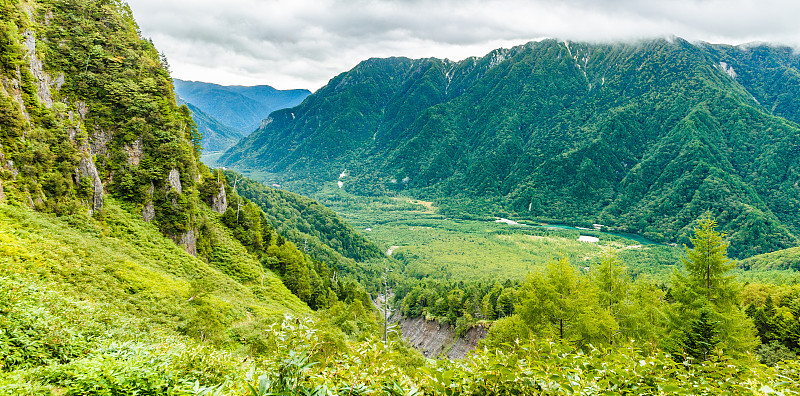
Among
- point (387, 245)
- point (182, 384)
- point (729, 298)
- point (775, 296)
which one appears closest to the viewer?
point (182, 384)

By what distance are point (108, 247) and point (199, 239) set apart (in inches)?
470

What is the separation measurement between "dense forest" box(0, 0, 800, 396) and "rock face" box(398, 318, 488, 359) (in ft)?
72.0

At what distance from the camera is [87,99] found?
31656 millimetres

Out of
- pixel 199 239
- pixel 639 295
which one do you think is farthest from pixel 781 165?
pixel 199 239

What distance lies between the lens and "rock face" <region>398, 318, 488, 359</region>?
181ft

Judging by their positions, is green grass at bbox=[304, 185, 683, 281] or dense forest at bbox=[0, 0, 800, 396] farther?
green grass at bbox=[304, 185, 683, 281]

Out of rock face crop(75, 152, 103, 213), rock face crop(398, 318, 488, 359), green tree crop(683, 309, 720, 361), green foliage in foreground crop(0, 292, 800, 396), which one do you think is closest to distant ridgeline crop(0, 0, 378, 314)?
rock face crop(75, 152, 103, 213)

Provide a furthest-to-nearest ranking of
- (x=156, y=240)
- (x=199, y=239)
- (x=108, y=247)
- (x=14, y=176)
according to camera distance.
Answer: (x=199, y=239) → (x=156, y=240) → (x=108, y=247) → (x=14, y=176)

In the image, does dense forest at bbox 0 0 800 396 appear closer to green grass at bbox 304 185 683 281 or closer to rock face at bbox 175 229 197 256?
rock face at bbox 175 229 197 256

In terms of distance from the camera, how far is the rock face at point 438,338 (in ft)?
181

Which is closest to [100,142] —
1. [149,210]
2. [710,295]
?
[149,210]

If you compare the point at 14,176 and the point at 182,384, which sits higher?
the point at 14,176

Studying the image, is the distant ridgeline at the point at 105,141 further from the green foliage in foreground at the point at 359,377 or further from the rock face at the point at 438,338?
the rock face at the point at 438,338

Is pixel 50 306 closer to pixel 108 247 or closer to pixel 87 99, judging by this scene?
pixel 108 247
